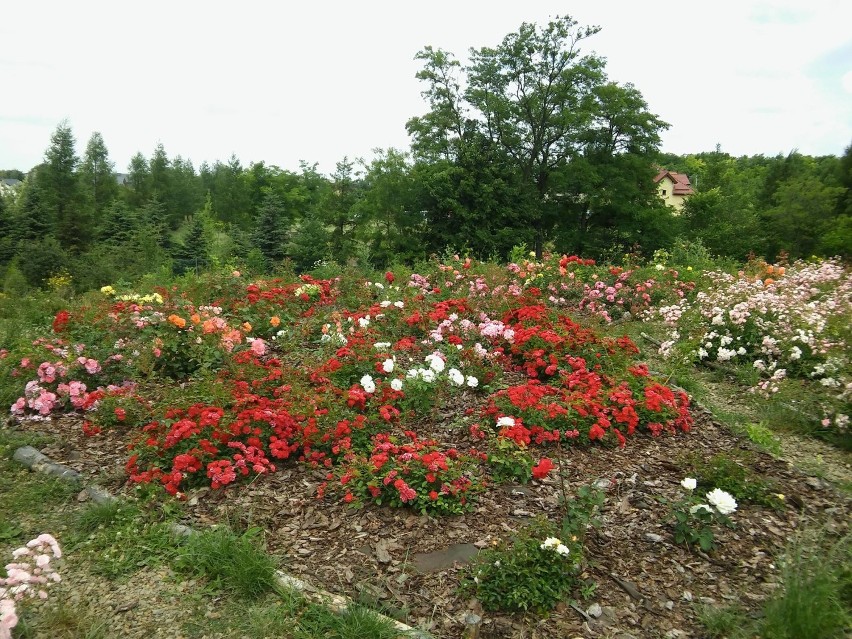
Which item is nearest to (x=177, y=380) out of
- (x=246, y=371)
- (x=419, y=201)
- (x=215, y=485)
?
(x=246, y=371)

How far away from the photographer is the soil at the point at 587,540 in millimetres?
2432

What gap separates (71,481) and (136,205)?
28559 millimetres

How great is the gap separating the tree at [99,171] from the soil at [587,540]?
26.9 metres

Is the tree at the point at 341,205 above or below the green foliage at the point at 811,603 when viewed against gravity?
above

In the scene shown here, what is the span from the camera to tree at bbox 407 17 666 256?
23719 millimetres

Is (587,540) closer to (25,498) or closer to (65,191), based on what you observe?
(25,498)

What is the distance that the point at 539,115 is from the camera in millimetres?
24953

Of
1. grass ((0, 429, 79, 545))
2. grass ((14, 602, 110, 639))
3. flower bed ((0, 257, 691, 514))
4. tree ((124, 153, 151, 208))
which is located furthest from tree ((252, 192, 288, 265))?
grass ((14, 602, 110, 639))

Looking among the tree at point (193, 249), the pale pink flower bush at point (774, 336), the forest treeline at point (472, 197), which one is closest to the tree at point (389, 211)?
the forest treeline at point (472, 197)

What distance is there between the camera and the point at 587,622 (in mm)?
2375

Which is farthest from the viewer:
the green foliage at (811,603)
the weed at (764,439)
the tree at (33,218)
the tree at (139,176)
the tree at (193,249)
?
the tree at (139,176)

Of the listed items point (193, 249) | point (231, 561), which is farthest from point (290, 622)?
point (193, 249)

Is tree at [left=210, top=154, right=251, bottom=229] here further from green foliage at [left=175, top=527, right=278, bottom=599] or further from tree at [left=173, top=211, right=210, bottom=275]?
green foliage at [left=175, top=527, right=278, bottom=599]

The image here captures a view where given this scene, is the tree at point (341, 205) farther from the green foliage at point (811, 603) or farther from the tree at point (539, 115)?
the green foliage at point (811, 603)
